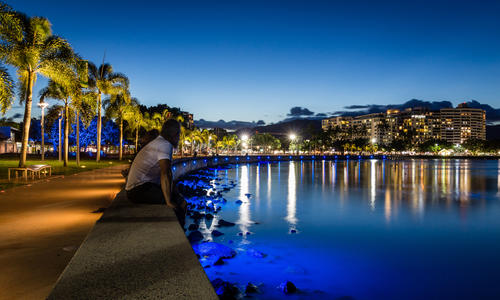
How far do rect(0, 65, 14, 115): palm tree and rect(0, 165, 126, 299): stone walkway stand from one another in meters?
6.01

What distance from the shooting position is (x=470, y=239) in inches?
534

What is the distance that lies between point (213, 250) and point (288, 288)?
2.82 m

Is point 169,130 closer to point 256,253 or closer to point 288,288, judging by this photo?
point 288,288

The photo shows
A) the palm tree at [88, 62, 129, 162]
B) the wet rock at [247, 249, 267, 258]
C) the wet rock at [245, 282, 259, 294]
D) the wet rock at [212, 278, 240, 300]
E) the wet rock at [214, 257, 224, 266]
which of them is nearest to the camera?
the wet rock at [212, 278, 240, 300]

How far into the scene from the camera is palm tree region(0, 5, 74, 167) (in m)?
20.2

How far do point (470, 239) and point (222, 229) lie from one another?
9.61 metres

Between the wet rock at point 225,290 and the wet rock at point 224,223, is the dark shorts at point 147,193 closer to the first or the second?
the wet rock at point 225,290

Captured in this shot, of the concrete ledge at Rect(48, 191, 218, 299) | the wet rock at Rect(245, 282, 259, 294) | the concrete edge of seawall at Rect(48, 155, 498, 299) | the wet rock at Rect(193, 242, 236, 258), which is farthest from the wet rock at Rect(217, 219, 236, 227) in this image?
the concrete ledge at Rect(48, 191, 218, 299)

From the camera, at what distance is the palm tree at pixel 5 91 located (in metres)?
16.5

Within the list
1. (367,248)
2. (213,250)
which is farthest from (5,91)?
(367,248)

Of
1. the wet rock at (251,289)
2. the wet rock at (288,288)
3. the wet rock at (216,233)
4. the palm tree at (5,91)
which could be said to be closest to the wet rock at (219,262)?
the wet rock at (251,289)

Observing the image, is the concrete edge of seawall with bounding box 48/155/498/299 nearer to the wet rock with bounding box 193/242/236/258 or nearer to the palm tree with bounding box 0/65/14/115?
the wet rock with bounding box 193/242/236/258

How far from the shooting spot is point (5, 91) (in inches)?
673

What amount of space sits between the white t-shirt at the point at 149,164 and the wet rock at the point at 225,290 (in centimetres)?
259
